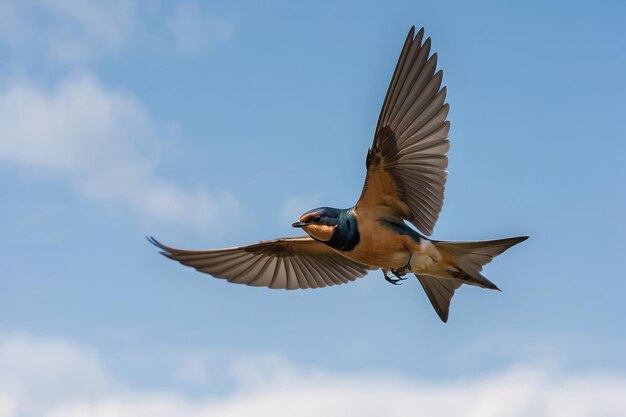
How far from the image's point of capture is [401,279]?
24.3 feet

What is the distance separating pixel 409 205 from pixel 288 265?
172 centimetres

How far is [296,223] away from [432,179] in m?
1.17

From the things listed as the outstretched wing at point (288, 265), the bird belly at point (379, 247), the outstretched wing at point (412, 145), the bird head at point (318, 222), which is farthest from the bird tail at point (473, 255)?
the outstretched wing at point (288, 265)

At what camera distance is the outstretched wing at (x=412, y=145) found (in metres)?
6.98

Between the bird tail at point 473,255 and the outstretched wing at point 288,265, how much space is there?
1.63 meters

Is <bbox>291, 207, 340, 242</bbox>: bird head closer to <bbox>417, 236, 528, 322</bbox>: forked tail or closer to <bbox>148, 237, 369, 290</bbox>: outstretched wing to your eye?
<bbox>417, 236, 528, 322</bbox>: forked tail

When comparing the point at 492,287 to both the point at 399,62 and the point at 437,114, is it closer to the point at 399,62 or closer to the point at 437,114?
the point at 437,114

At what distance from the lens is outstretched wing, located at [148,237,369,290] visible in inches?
334

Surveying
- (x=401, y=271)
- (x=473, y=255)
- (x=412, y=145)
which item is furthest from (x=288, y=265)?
(x=473, y=255)

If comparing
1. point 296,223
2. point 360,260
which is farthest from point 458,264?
point 296,223

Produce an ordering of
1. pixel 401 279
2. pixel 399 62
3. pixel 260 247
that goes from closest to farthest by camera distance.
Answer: pixel 399 62
pixel 401 279
pixel 260 247

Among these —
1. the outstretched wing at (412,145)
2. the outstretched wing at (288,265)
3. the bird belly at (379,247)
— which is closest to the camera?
the outstretched wing at (412,145)

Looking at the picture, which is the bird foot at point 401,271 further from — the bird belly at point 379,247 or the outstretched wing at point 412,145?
the outstretched wing at point 412,145

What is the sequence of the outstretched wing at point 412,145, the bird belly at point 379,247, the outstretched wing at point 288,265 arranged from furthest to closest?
the outstretched wing at point 288,265 → the bird belly at point 379,247 → the outstretched wing at point 412,145
